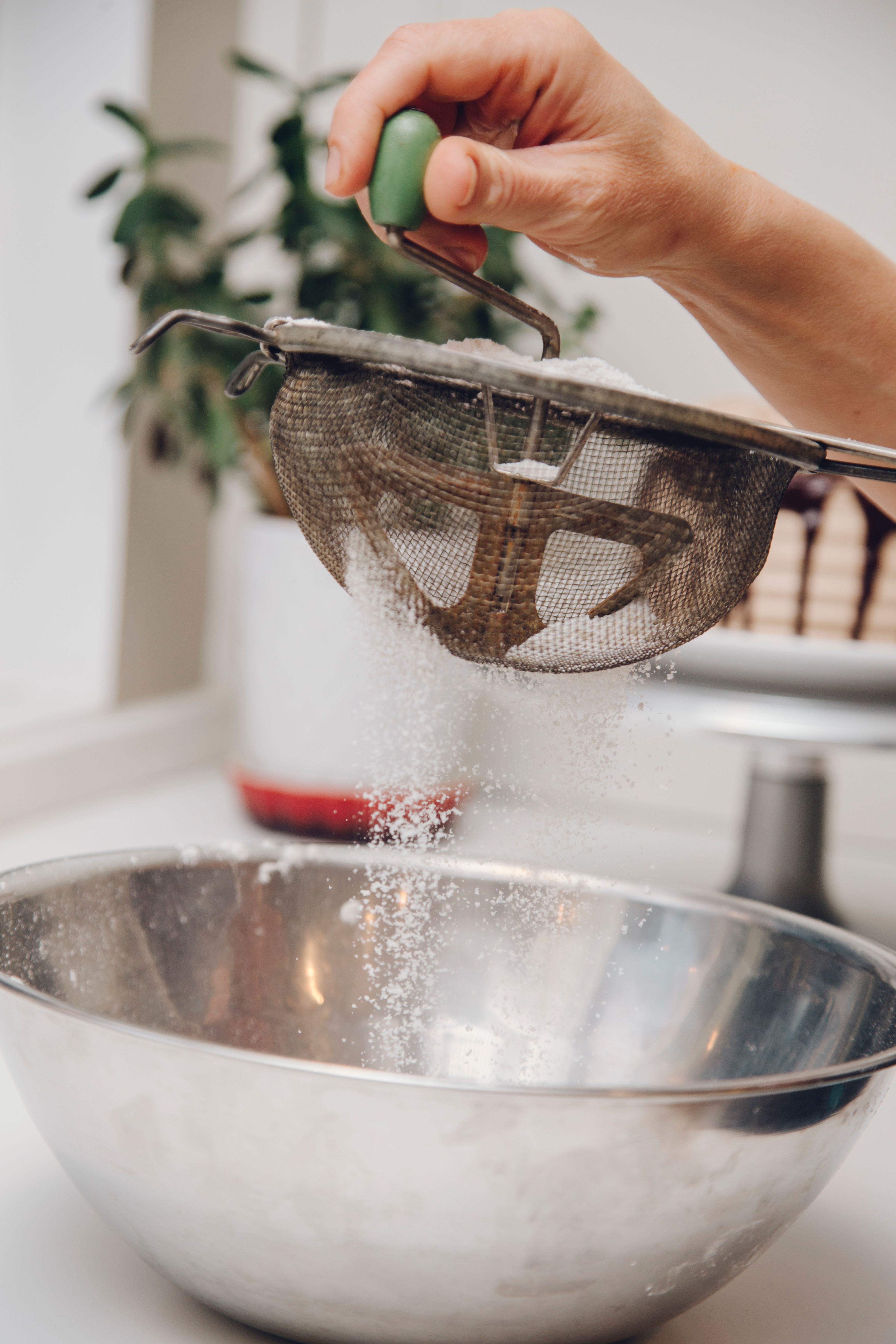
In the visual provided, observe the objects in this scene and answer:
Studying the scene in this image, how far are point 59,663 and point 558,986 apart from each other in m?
0.80

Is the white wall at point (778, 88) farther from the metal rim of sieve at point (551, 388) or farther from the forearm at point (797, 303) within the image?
the metal rim of sieve at point (551, 388)

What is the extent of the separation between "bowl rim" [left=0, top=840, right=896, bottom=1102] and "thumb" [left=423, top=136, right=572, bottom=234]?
241 mm

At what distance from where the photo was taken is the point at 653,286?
1.08 m

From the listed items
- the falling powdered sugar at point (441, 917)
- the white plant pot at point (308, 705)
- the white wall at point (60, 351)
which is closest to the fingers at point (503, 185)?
the falling powdered sugar at point (441, 917)

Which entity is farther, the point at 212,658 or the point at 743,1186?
the point at 212,658

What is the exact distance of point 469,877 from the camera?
1.65 feet

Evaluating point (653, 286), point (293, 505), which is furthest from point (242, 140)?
point (293, 505)

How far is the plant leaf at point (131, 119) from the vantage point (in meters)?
0.93

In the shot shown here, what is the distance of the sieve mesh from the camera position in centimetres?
41

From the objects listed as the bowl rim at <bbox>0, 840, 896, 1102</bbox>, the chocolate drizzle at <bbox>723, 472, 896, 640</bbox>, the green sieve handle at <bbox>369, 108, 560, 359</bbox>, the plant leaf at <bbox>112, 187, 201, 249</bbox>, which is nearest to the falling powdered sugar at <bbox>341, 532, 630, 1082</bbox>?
the bowl rim at <bbox>0, 840, 896, 1102</bbox>

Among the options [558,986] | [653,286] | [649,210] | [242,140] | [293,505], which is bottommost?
[558,986]

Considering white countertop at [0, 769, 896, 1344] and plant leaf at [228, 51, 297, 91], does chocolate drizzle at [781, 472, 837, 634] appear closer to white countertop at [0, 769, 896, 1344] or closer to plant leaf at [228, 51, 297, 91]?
white countertop at [0, 769, 896, 1344]

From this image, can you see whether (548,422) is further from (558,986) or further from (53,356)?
(53,356)

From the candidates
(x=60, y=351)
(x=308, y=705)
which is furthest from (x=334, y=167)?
(x=60, y=351)
